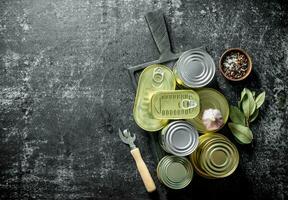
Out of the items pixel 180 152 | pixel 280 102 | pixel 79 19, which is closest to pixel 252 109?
pixel 280 102

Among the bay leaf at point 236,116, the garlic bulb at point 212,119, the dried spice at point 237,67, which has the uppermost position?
the dried spice at point 237,67

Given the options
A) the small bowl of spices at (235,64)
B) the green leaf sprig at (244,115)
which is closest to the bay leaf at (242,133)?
the green leaf sprig at (244,115)

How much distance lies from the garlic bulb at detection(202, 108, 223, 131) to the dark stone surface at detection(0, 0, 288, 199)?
0.15 m

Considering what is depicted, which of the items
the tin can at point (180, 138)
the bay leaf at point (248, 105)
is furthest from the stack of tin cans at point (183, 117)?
the bay leaf at point (248, 105)

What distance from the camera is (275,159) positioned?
7.95ft

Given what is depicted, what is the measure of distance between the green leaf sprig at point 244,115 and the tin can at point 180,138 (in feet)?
0.85

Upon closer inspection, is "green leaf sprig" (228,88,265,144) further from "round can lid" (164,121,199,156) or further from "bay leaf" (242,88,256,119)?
"round can lid" (164,121,199,156)

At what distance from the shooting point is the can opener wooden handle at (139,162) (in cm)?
229

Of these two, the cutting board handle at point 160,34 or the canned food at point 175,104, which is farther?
the cutting board handle at point 160,34

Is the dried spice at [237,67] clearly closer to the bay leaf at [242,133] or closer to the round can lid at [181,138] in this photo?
the bay leaf at [242,133]

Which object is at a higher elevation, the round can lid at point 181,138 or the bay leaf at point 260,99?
the round can lid at point 181,138

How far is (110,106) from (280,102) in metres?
1.02

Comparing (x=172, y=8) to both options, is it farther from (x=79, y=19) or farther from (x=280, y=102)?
(x=280, y=102)

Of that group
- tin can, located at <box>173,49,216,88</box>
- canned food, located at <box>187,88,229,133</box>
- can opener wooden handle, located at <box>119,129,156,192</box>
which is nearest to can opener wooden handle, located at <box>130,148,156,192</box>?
can opener wooden handle, located at <box>119,129,156,192</box>
